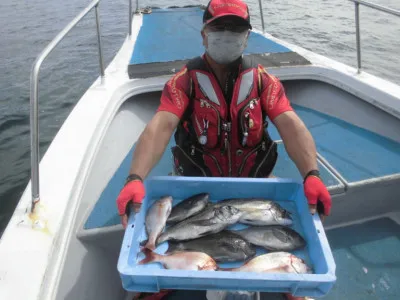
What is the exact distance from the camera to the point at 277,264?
183cm

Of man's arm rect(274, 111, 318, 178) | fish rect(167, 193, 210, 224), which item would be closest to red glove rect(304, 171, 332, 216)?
man's arm rect(274, 111, 318, 178)

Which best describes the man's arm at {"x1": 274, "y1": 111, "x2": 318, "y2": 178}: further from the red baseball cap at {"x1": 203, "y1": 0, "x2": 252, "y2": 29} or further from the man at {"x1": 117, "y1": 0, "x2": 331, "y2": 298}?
the red baseball cap at {"x1": 203, "y1": 0, "x2": 252, "y2": 29}

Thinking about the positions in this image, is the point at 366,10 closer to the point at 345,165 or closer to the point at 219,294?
the point at 345,165

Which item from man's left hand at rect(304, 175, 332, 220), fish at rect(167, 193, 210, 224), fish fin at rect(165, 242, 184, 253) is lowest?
fish fin at rect(165, 242, 184, 253)

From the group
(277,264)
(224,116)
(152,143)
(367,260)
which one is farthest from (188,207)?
(367,260)

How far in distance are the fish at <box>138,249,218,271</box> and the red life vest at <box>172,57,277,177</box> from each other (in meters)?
1.00

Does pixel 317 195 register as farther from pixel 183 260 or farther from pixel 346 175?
pixel 346 175

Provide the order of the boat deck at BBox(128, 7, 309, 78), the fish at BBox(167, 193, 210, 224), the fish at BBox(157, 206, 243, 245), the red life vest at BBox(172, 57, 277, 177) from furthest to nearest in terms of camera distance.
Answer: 1. the boat deck at BBox(128, 7, 309, 78)
2. the red life vest at BBox(172, 57, 277, 177)
3. the fish at BBox(167, 193, 210, 224)
4. the fish at BBox(157, 206, 243, 245)

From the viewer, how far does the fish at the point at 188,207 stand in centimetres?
214

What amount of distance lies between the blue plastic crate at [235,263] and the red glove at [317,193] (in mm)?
102

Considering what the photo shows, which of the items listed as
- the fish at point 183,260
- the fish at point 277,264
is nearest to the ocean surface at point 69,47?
the fish at point 183,260

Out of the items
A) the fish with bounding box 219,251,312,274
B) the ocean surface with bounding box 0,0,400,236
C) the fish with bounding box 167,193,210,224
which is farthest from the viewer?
the ocean surface with bounding box 0,0,400,236

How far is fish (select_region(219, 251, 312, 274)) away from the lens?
1776 mm

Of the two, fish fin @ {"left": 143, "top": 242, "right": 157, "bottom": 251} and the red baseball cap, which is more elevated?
the red baseball cap
